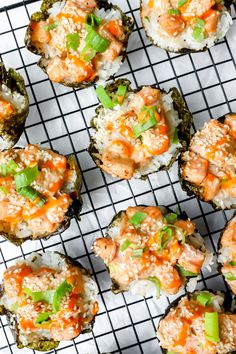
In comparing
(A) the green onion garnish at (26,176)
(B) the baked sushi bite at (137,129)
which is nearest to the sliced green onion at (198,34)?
(B) the baked sushi bite at (137,129)

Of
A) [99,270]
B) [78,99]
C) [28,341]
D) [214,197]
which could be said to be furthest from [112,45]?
[28,341]

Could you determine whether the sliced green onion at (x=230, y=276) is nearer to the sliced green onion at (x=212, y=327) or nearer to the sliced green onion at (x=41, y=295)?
the sliced green onion at (x=212, y=327)

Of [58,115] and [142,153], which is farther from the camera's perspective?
[58,115]

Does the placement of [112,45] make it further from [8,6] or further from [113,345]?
[113,345]

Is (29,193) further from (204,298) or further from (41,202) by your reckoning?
(204,298)

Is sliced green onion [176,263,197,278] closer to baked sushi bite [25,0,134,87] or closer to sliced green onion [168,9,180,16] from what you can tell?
baked sushi bite [25,0,134,87]

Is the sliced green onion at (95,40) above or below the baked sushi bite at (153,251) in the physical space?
above
